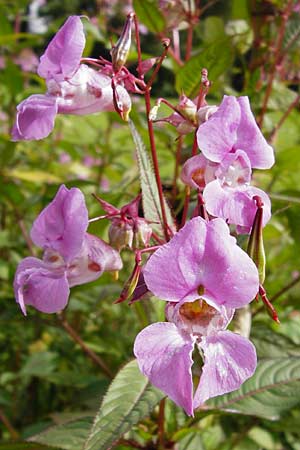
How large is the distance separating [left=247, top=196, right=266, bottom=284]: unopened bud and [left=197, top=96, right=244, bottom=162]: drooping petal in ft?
0.33

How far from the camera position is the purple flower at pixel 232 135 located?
751 millimetres

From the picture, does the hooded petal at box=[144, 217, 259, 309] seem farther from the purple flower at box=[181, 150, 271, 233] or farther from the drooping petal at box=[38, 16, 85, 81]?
the drooping petal at box=[38, 16, 85, 81]

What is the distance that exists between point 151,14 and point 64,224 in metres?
0.77

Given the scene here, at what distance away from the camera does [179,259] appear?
67 centimetres

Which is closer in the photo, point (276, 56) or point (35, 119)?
point (35, 119)

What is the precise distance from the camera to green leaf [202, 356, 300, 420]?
3.43 feet

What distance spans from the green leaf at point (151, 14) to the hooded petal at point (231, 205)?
2.50 feet

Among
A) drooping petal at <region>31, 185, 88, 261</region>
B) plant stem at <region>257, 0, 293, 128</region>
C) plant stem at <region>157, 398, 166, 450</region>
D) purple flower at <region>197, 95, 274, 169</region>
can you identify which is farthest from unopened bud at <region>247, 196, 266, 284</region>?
plant stem at <region>257, 0, 293, 128</region>

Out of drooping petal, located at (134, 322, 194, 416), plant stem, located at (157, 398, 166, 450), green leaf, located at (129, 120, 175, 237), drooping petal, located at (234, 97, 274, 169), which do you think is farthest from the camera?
plant stem, located at (157, 398, 166, 450)

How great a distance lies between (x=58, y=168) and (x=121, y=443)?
6.11 feet

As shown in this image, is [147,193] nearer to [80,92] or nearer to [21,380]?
[80,92]

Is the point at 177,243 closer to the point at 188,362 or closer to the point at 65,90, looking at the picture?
the point at 188,362

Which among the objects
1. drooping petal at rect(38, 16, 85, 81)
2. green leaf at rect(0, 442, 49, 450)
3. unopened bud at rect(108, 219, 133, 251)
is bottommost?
green leaf at rect(0, 442, 49, 450)

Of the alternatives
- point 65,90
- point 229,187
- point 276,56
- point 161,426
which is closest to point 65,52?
point 65,90
